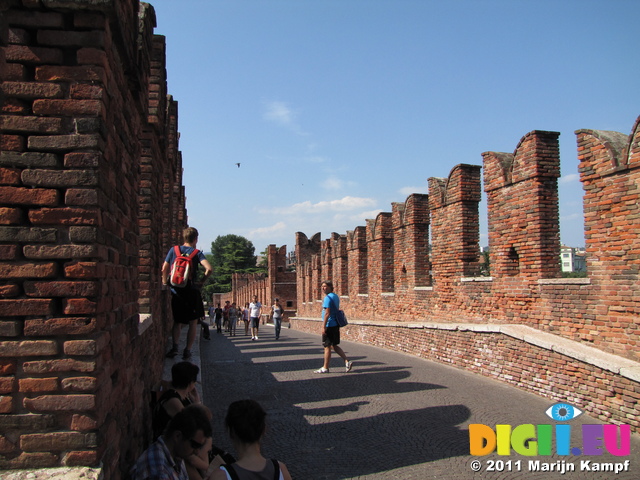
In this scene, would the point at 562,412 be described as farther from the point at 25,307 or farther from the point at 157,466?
the point at 25,307

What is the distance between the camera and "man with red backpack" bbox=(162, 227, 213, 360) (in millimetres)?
6758

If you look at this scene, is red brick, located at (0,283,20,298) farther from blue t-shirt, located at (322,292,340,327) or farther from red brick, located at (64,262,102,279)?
blue t-shirt, located at (322,292,340,327)

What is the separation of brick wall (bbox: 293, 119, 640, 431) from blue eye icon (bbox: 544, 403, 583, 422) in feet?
0.55

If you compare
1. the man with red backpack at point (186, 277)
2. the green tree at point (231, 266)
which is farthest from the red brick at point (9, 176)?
the green tree at point (231, 266)

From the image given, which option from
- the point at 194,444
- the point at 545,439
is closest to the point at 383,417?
the point at 545,439

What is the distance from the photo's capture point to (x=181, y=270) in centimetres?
675

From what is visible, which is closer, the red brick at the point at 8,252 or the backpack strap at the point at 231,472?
the red brick at the point at 8,252

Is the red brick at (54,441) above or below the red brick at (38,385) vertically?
below

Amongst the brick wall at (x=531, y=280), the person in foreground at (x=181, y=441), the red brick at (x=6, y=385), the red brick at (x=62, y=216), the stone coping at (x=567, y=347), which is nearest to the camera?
the red brick at (x=6, y=385)

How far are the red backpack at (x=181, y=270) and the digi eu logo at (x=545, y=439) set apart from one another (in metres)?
3.77

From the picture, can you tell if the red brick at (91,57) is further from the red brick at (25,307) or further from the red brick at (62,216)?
the red brick at (25,307)

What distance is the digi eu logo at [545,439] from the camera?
225 inches

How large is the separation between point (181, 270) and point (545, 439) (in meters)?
4.59

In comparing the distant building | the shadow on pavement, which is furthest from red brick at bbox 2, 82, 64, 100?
the distant building
